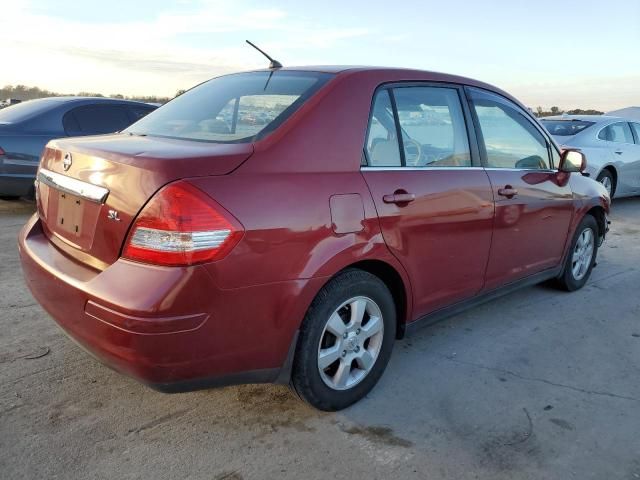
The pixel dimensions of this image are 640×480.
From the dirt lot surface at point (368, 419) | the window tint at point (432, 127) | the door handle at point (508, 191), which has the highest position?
the window tint at point (432, 127)

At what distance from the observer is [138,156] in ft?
7.50

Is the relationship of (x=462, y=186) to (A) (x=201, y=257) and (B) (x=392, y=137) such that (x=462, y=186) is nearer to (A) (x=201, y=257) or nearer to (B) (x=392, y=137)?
(B) (x=392, y=137)

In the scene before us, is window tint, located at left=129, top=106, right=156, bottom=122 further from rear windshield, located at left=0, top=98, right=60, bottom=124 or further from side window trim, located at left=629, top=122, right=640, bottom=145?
side window trim, located at left=629, top=122, right=640, bottom=145

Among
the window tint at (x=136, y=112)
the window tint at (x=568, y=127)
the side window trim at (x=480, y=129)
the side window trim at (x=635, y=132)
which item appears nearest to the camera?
the side window trim at (x=480, y=129)

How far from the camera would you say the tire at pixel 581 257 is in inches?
182

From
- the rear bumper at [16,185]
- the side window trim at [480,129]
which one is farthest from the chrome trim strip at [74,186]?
the rear bumper at [16,185]

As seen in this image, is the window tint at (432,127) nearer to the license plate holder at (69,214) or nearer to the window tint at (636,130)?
the license plate holder at (69,214)

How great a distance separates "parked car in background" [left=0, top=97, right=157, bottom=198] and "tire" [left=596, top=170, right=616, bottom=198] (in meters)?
7.22

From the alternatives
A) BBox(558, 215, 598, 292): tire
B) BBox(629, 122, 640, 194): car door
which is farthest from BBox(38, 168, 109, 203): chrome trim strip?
BBox(629, 122, 640, 194): car door

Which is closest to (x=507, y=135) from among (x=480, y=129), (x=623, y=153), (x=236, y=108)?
(x=480, y=129)

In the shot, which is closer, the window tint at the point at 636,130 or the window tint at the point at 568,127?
the window tint at the point at 568,127

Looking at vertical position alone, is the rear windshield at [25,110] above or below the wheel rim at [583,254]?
above

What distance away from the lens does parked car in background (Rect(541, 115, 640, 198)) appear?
28.2ft

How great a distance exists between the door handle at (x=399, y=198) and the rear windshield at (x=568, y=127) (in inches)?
266
